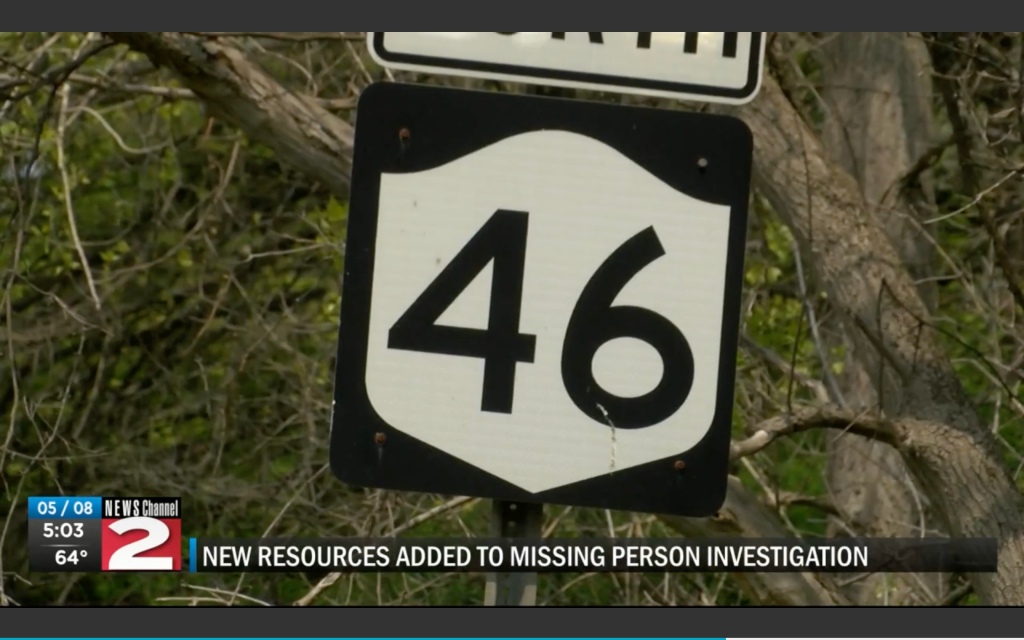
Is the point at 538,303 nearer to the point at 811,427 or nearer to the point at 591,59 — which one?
the point at 591,59

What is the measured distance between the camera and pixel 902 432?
12.2ft

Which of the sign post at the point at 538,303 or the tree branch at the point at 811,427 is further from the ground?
the sign post at the point at 538,303

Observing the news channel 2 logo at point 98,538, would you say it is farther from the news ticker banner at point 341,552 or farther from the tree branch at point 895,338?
the tree branch at point 895,338

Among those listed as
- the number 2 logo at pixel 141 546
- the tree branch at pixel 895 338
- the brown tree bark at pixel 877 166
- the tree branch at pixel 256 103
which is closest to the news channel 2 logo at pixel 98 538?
the number 2 logo at pixel 141 546

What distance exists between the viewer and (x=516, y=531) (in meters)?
2.15

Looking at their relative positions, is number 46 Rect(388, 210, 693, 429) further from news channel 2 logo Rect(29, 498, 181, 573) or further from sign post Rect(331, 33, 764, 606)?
news channel 2 logo Rect(29, 498, 181, 573)

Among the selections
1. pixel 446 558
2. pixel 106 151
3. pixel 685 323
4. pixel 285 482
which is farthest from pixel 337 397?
pixel 106 151

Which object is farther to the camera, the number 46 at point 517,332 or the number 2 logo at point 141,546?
the number 2 logo at point 141,546

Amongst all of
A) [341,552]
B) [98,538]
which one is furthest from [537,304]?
[98,538]

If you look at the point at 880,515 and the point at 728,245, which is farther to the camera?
the point at 880,515

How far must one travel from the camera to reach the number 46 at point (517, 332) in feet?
6.88

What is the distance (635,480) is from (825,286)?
2.12m

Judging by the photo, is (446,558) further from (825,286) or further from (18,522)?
(18,522)

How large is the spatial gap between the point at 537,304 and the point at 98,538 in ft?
5.42
